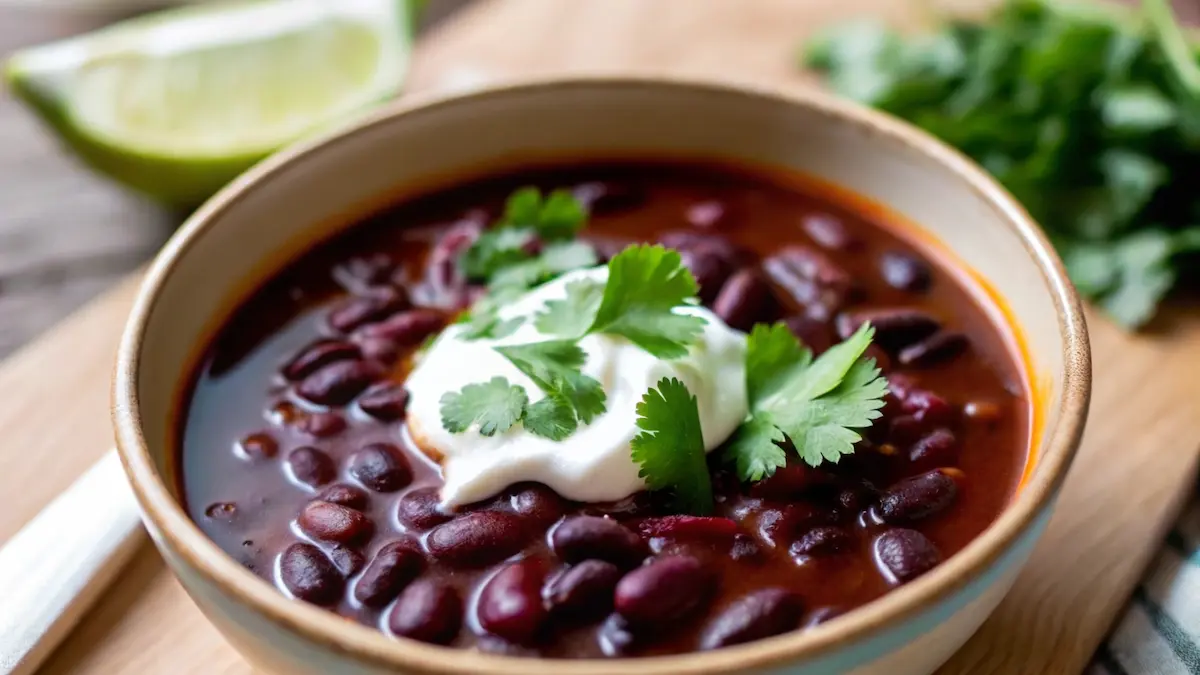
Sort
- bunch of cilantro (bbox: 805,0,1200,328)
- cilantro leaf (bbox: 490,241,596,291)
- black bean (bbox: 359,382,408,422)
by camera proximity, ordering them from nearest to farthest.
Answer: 1. black bean (bbox: 359,382,408,422)
2. cilantro leaf (bbox: 490,241,596,291)
3. bunch of cilantro (bbox: 805,0,1200,328)

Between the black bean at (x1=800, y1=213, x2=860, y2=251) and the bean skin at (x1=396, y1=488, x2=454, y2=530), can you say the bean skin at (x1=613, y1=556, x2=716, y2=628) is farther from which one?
Result: the black bean at (x1=800, y1=213, x2=860, y2=251)

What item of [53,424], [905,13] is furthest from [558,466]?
[905,13]

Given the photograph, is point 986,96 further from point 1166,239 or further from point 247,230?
point 247,230

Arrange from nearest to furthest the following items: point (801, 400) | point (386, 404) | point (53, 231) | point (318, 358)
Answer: point (801, 400) < point (386, 404) < point (318, 358) < point (53, 231)

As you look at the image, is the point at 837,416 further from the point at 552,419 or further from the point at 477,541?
the point at 477,541

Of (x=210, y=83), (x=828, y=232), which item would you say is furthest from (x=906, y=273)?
(x=210, y=83)

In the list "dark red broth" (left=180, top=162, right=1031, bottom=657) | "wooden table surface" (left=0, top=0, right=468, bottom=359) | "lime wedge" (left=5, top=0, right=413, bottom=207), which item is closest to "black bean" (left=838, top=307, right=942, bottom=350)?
"dark red broth" (left=180, top=162, right=1031, bottom=657)

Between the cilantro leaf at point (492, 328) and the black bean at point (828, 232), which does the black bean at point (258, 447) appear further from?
the black bean at point (828, 232)
